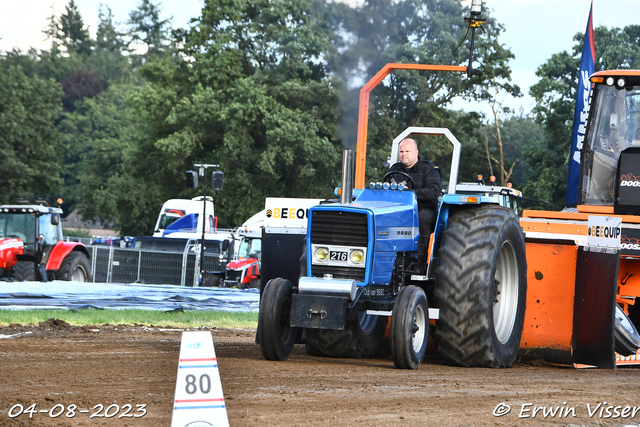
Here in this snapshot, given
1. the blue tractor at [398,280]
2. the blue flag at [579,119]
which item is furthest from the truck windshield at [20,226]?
the blue tractor at [398,280]

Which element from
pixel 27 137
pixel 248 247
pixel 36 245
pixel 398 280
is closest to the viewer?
pixel 398 280

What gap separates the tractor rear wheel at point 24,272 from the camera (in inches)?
821

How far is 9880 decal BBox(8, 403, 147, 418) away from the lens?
15.1 feet

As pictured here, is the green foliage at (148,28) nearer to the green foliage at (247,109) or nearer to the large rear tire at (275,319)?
the green foliage at (247,109)

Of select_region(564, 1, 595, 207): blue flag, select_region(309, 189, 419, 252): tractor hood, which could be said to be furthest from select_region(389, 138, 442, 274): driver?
select_region(564, 1, 595, 207): blue flag

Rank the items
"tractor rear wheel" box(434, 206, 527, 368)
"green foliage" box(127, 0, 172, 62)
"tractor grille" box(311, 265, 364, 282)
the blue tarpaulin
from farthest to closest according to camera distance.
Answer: "green foliage" box(127, 0, 172, 62) → the blue tarpaulin → "tractor rear wheel" box(434, 206, 527, 368) → "tractor grille" box(311, 265, 364, 282)

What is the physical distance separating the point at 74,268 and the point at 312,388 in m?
17.8

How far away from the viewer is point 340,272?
23.6 feet

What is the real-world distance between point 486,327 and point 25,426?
4215 millimetres

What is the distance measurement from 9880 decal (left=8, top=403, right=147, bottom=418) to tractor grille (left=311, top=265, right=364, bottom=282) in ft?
8.78

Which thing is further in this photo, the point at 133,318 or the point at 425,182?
the point at 133,318

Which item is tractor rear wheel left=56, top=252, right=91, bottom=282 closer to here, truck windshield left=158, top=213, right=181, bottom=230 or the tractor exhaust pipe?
Answer: truck windshield left=158, top=213, right=181, bottom=230

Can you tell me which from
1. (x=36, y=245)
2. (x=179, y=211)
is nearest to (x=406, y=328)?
(x=36, y=245)

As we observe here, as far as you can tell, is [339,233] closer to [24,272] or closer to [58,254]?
[24,272]
